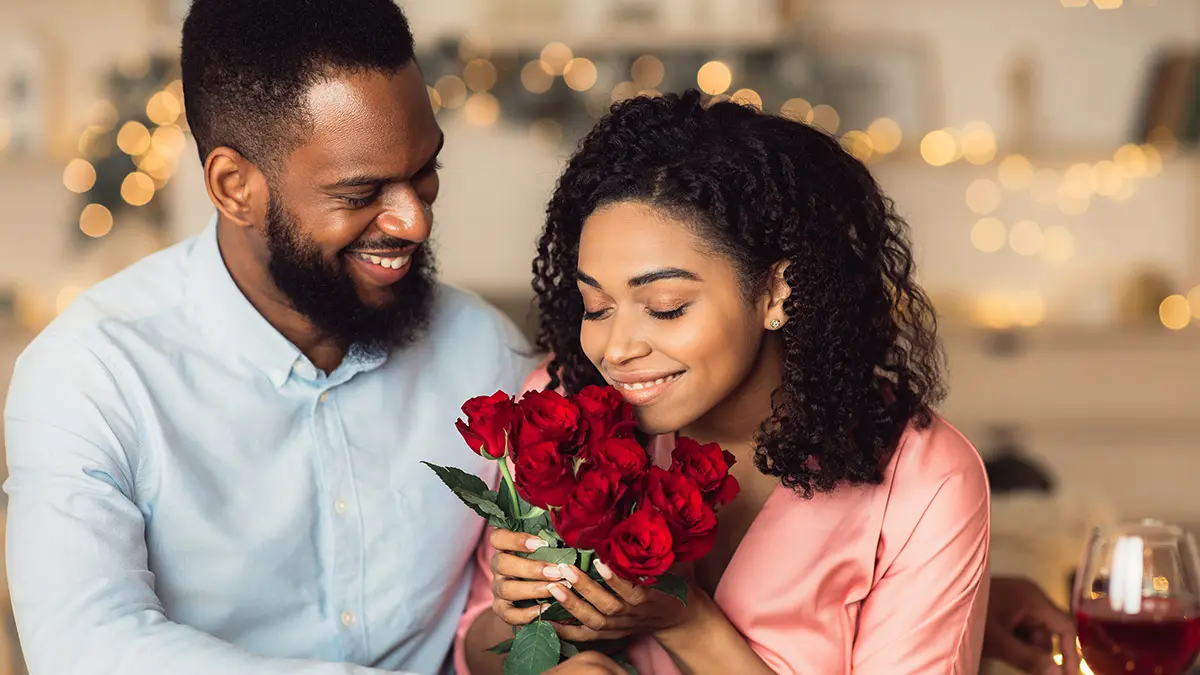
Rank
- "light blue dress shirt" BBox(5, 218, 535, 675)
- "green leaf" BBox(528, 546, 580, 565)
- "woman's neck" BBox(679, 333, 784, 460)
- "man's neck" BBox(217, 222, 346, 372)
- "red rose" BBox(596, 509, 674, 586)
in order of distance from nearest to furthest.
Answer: "red rose" BBox(596, 509, 674, 586), "green leaf" BBox(528, 546, 580, 565), "light blue dress shirt" BBox(5, 218, 535, 675), "woman's neck" BBox(679, 333, 784, 460), "man's neck" BBox(217, 222, 346, 372)

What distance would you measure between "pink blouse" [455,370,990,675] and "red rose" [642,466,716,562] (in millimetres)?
358

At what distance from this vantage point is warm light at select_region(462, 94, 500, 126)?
14.9 ft

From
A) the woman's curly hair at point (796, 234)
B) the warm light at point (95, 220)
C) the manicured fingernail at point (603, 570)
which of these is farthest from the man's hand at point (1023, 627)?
the warm light at point (95, 220)

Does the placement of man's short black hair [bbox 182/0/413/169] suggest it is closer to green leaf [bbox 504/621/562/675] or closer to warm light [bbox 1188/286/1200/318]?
green leaf [bbox 504/621/562/675]

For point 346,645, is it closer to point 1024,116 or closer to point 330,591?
point 330,591

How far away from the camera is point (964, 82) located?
466 centimetres

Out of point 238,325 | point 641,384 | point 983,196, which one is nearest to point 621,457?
point 641,384

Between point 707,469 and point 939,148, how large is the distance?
3638 millimetres

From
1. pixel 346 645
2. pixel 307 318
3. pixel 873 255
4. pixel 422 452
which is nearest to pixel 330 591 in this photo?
pixel 346 645

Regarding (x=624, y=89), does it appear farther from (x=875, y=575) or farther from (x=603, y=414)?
(x=603, y=414)

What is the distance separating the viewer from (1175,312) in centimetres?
463

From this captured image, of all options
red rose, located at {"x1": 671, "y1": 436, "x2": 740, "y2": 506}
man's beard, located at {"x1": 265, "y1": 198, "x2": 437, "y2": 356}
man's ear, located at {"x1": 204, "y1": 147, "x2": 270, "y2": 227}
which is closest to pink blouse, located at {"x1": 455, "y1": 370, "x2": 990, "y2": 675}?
red rose, located at {"x1": 671, "y1": 436, "x2": 740, "y2": 506}

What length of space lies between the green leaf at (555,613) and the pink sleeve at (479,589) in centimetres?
39

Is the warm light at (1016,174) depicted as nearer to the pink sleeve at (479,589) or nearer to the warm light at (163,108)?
the warm light at (163,108)
